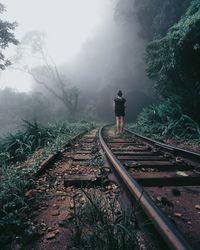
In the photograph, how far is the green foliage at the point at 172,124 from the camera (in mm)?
8709

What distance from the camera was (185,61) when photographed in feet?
33.2

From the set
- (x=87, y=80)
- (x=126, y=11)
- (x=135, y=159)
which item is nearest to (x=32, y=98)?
(x=87, y=80)

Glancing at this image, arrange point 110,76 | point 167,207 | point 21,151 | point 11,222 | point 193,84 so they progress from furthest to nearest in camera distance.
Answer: point 110,76
point 193,84
point 21,151
point 167,207
point 11,222

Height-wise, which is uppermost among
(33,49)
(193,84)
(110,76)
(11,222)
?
(33,49)

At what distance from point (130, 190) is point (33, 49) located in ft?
107

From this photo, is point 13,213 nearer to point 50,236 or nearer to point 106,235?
point 50,236

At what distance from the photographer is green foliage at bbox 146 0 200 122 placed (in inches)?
356

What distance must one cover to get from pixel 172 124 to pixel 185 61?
2711 mm

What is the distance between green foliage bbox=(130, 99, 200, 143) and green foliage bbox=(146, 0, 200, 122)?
1.56 feet

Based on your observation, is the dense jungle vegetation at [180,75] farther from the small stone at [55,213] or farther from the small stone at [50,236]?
the small stone at [50,236]

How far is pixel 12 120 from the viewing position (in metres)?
33.9

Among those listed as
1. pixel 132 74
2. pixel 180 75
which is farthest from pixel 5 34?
pixel 132 74

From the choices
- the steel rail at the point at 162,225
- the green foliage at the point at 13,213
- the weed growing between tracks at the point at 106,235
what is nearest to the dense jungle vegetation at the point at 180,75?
the steel rail at the point at 162,225

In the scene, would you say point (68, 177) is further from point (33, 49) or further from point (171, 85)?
point (33, 49)
